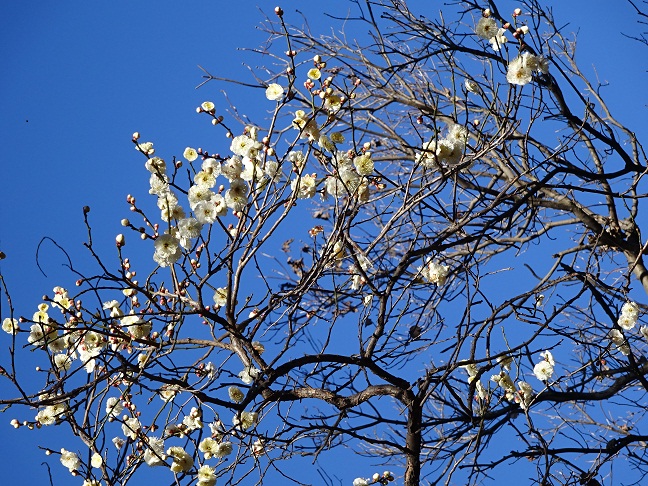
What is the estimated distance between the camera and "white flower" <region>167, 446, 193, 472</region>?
115 inches

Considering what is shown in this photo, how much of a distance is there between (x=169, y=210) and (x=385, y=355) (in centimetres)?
99

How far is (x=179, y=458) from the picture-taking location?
292 centimetres

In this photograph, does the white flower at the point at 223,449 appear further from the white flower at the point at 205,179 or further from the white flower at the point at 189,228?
the white flower at the point at 205,179

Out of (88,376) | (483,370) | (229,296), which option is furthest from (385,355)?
(88,376)

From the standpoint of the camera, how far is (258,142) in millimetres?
2779

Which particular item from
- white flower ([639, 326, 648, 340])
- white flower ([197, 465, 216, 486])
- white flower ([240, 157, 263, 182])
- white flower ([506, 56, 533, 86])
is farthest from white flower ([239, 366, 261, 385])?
white flower ([639, 326, 648, 340])

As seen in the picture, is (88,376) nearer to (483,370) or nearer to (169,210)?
(169,210)

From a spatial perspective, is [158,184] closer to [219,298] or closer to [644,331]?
[219,298]

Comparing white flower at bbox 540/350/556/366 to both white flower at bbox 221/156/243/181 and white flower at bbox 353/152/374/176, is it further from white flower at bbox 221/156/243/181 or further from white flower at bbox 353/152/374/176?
white flower at bbox 221/156/243/181

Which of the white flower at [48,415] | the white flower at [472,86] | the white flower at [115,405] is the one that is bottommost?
the white flower at [48,415]

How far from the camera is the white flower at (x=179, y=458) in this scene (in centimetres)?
292

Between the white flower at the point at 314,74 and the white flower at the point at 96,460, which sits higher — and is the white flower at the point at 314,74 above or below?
above

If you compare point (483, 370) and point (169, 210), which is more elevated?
point (169, 210)

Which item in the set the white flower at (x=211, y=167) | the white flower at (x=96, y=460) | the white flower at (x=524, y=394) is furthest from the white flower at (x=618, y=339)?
the white flower at (x=96, y=460)
